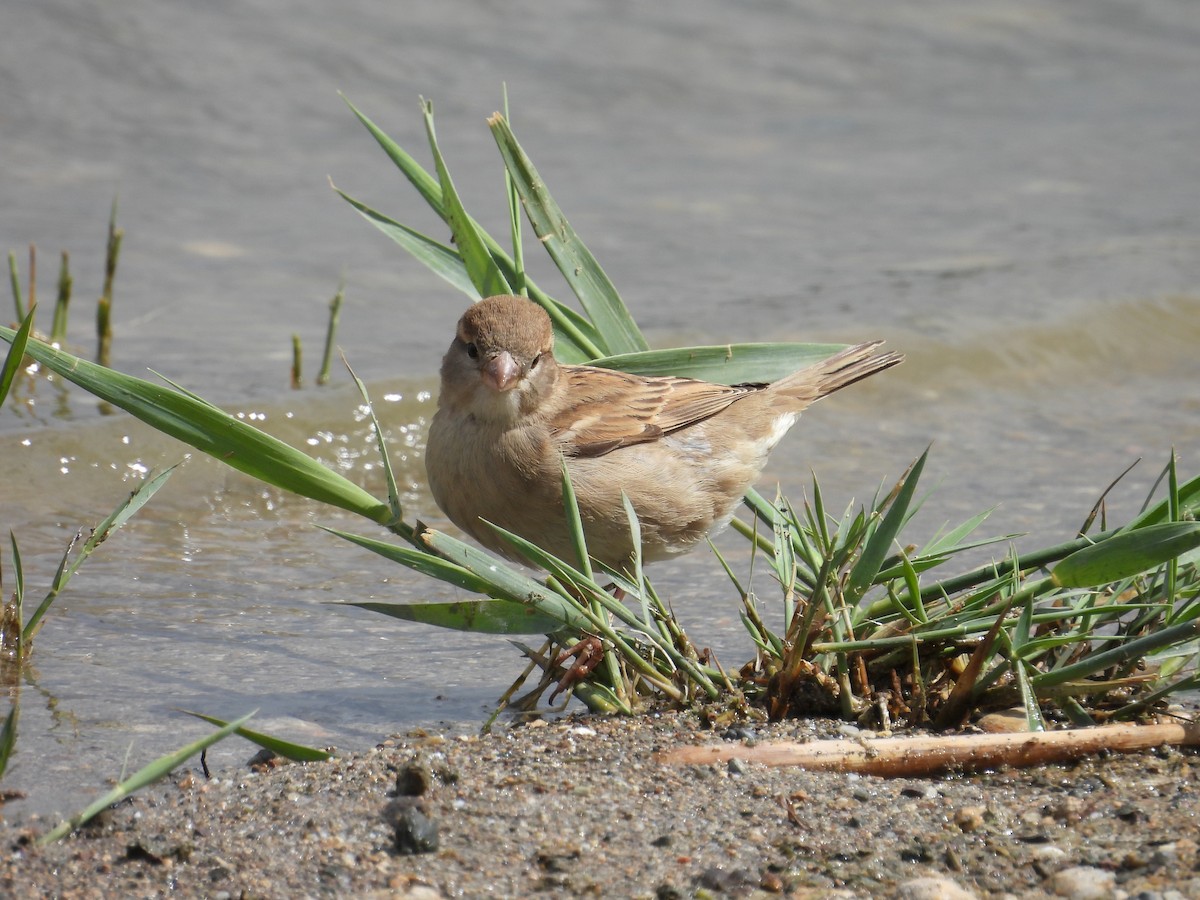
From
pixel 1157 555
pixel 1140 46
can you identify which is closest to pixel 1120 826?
pixel 1157 555

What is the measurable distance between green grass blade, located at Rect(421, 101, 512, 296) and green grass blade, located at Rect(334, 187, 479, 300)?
4cm

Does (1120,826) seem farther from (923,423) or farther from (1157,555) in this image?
(923,423)

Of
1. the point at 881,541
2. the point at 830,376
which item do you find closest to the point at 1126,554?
the point at 881,541

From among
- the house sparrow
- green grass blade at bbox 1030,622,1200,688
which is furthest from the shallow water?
green grass blade at bbox 1030,622,1200,688

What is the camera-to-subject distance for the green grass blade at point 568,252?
405 cm

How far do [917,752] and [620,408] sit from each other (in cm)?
188

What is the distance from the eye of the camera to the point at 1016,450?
6.71 metres

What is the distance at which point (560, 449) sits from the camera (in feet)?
14.1

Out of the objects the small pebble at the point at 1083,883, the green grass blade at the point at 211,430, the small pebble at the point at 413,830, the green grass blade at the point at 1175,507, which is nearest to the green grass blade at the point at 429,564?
the green grass blade at the point at 211,430

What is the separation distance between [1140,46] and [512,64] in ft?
24.4

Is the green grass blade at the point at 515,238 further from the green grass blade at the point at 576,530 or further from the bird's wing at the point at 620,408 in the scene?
the green grass blade at the point at 576,530

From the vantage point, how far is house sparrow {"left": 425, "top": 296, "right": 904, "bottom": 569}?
416 cm

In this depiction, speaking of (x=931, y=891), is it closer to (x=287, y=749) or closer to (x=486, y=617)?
(x=486, y=617)

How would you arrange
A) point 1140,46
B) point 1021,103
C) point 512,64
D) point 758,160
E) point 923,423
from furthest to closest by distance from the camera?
1. point 1140,46
2. point 1021,103
3. point 512,64
4. point 758,160
5. point 923,423
